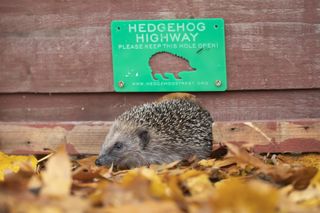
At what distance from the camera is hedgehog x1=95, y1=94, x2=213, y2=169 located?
16.0 feet

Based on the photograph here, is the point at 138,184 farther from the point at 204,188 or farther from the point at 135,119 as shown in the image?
the point at 135,119

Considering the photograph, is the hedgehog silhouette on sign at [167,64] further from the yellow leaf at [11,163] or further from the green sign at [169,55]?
the yellow leaf at [11,163]

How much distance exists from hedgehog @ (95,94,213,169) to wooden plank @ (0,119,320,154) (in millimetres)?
181

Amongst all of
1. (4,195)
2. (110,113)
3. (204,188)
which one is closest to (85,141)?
(110,113)

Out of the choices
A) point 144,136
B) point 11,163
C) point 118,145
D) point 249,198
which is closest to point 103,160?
point 118,145

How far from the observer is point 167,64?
5.14 m

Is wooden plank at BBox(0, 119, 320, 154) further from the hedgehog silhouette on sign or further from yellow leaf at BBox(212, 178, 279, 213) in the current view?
yellow leaf at BBox(212, 178, 279, 213)

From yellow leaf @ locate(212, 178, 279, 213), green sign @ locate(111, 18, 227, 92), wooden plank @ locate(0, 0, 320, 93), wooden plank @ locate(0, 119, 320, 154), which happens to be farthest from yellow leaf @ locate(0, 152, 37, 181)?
yellow leaf @ locate(212, 178, 279, 213)

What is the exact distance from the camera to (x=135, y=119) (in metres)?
4.89

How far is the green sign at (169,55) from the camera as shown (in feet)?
16.6

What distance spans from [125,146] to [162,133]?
1.06 feet

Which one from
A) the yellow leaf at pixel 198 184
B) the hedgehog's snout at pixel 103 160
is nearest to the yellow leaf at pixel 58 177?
the yellow leaf at pixel 198 184

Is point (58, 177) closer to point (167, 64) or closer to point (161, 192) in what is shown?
point (161, 192)

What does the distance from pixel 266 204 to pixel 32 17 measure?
3788 mm
